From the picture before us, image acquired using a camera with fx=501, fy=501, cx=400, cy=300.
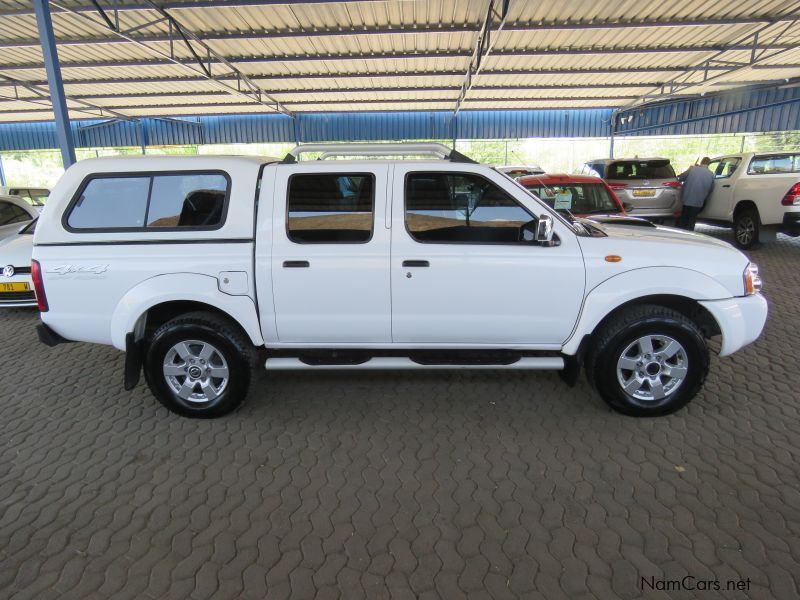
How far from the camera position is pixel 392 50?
40.5 feet

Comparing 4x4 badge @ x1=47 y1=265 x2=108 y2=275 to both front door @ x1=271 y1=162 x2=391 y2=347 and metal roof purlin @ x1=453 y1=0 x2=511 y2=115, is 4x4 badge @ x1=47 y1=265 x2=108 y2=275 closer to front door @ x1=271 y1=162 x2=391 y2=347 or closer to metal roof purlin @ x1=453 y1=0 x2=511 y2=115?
front door @ x1=271 y1=162 x2=391 y2=347

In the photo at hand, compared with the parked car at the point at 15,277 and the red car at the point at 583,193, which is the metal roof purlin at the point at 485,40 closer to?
the red car at the point at 583,193

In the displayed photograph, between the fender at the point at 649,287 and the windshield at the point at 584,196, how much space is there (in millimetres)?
3797

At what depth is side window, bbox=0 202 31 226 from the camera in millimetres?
8295

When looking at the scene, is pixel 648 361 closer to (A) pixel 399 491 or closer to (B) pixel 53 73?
(A) pixel 399 491

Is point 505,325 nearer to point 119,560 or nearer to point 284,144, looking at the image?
point 119,560

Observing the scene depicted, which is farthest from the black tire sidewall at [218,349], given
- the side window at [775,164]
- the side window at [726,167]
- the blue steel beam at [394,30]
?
the side window at [726,167]

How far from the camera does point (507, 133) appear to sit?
21.8 metres

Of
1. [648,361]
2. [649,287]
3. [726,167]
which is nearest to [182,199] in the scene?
[649,287]

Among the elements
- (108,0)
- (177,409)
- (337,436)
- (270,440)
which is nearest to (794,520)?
(337,436)

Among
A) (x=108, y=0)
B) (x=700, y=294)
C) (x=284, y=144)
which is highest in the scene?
(x=108, y=0)

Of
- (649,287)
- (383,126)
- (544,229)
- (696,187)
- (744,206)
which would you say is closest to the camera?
(544,229)

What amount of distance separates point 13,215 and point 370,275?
8.13 meters

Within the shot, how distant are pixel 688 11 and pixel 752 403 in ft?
30.8
